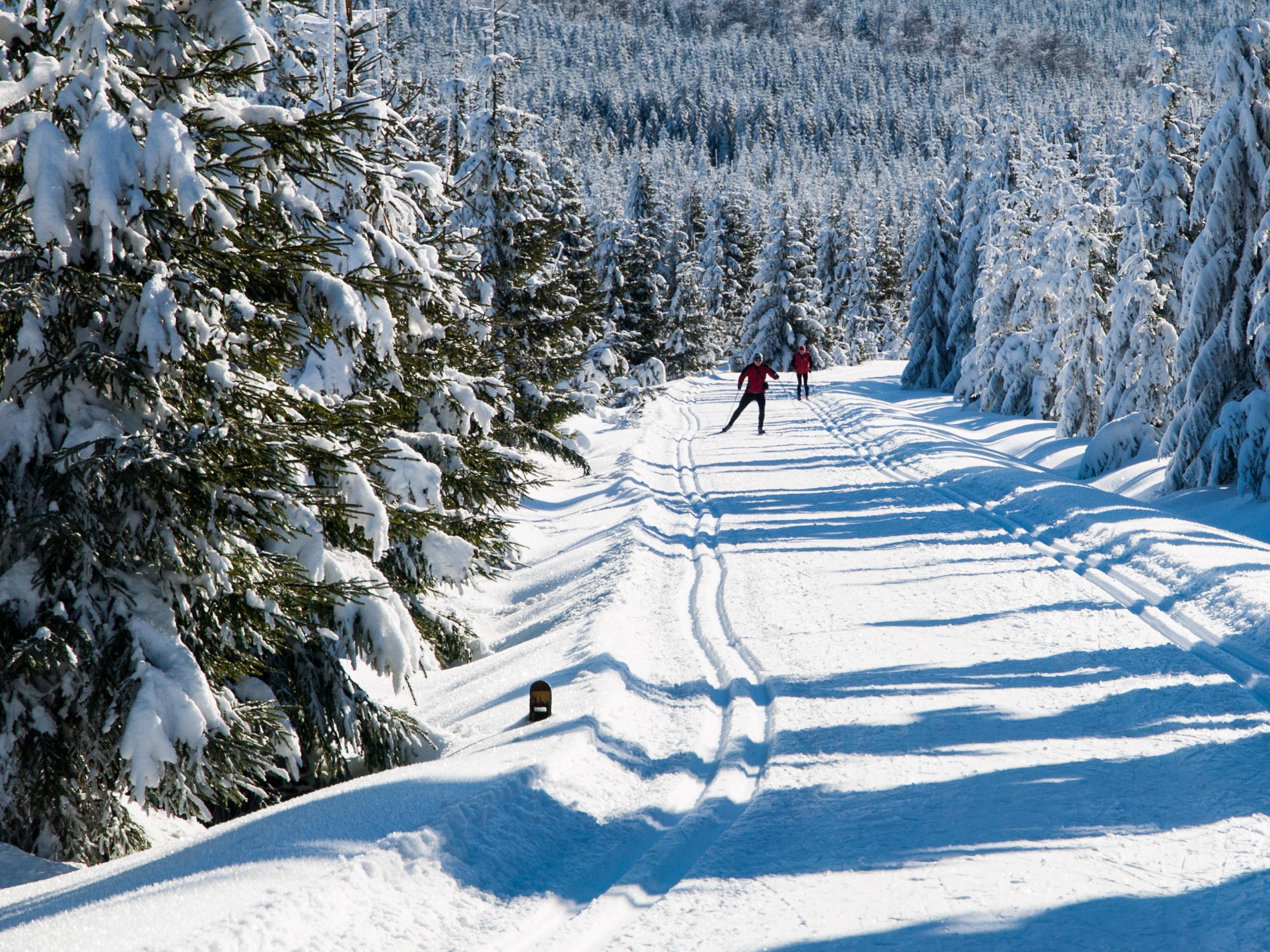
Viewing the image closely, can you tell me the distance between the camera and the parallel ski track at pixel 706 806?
3.62m

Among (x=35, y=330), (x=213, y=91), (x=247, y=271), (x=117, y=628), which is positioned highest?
(x=213, y=91)

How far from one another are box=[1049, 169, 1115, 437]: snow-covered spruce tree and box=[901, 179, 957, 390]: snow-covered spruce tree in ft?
42.0

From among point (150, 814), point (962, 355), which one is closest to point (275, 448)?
point (150, 814)

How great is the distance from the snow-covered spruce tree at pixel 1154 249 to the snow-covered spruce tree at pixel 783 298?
28168mm

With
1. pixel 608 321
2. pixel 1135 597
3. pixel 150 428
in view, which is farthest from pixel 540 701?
pixel 608 321

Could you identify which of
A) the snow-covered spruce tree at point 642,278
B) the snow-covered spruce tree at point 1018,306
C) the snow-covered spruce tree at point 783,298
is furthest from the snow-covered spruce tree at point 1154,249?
the snow-covered spruce tree at point 783,298

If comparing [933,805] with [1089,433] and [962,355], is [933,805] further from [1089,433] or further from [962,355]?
[962,355]

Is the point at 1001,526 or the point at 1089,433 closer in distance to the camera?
the point at 1001,526

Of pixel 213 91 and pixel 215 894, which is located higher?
pixel 213 91

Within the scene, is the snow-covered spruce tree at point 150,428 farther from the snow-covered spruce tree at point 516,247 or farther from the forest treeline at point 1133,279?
the forest treeline at point 1133,279

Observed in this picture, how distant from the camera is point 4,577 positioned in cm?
446

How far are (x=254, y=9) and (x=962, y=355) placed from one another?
1565 inches

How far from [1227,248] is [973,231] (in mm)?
25684

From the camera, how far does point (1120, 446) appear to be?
63.1 ft
